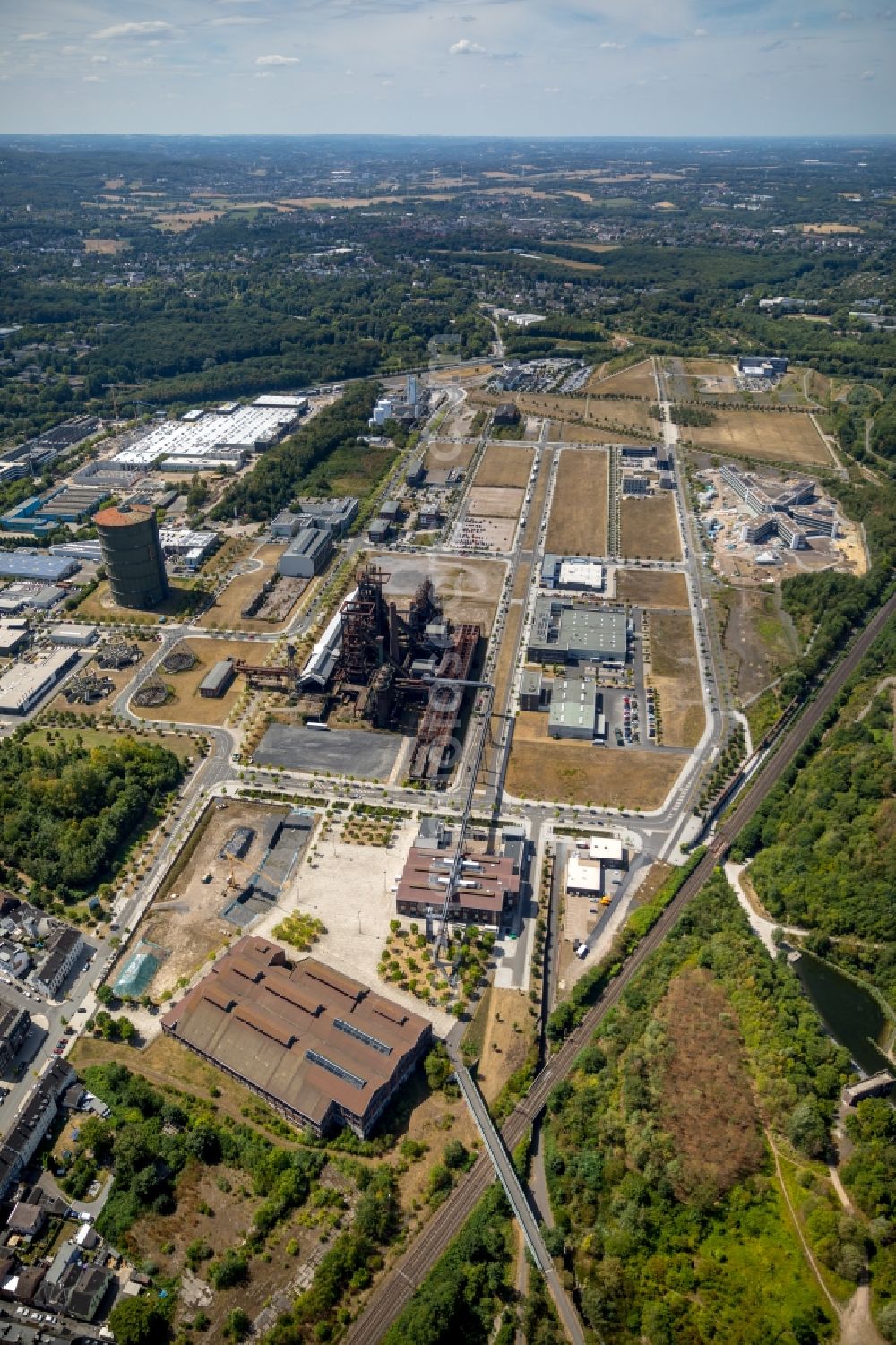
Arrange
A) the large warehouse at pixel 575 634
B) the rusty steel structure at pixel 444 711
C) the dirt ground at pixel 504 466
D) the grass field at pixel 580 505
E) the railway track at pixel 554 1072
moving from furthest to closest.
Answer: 1. the dirt ground at pixel 504 466
2. the grass field at pixel 580 505
3. the large warehouse at pixel 575 634
4. the rusty steel structure at pixel 444 711
5. the railway track at pixel 554 1072

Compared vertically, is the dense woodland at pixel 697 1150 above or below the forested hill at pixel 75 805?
below

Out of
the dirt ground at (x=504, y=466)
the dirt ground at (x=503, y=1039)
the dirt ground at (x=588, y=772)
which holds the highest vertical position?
the dirt ground at (x=504, y=466)

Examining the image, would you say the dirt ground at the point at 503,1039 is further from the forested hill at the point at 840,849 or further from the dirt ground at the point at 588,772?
the forested hill at the point at 840,849

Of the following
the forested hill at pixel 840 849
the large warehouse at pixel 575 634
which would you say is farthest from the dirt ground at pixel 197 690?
the forested hill at pixel 840 849

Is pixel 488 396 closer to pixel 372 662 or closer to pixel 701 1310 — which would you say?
pixel 372 662

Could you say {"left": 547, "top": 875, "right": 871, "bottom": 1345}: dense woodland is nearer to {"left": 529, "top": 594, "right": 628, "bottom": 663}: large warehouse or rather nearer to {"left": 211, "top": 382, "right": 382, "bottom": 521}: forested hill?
{"left": 529, "top": 594, "right": 628, "bottom": 663}: large warehouse
